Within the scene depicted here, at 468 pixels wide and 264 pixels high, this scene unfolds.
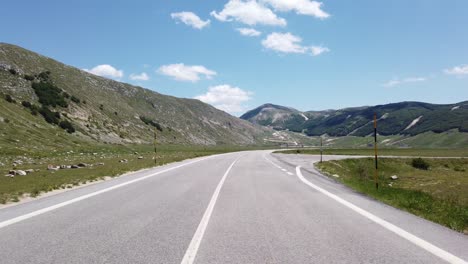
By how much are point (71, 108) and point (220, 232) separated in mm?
94039

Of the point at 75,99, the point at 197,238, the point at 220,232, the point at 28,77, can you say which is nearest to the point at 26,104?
the point at 28,77

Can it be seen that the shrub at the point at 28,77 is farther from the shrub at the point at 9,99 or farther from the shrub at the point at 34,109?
the shrub at the point at 9,99

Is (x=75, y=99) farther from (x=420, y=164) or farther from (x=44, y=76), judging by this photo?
(x=420, y=164)

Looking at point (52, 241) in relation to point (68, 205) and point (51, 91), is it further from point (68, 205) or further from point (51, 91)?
point (51, 91)

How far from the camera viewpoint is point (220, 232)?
7.37 metres

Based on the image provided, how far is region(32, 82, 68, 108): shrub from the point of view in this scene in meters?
86.8

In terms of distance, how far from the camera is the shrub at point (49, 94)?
8675 centimetres

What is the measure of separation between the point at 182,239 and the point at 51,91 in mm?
97449

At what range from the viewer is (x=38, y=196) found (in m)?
13.0

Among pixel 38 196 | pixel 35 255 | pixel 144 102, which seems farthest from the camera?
Answer: pixel 144 102

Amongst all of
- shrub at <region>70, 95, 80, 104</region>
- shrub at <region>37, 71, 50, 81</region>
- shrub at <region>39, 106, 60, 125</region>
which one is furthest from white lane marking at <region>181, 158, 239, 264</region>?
shrub at <region>37, 71, 50, 81</region>

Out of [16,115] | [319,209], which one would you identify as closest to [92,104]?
[16,115]

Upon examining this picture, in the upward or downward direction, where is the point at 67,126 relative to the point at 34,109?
downward

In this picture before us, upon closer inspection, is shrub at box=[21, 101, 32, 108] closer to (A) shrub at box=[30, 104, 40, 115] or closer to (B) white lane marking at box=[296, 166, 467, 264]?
(A) shrub at box=[30, 104, 40, 115]
